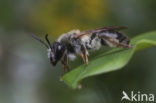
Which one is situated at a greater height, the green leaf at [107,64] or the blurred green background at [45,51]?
the green leaf at [107,64]

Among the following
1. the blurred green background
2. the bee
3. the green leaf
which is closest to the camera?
the green leaf

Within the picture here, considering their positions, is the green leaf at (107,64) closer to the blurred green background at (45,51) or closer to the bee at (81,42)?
the bee at (81,42)

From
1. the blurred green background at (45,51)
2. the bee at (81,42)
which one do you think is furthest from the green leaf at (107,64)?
the blurred green background at (45,51)

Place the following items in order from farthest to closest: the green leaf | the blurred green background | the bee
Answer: the blurred green background < the bee < the green leaf

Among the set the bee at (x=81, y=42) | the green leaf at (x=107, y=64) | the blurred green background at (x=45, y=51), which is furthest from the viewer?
the blurred green background at (x=45, y=51)

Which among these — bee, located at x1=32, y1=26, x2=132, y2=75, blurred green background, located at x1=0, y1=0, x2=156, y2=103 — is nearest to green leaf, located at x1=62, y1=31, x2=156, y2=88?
bee, located at x1=32, y1=26, x2=132, y2=75

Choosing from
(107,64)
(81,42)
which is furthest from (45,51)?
(107,64)

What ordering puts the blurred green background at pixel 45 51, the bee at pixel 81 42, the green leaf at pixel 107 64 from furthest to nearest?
the blurred green background at pixel 45 51 → the bee at pixel 81 42 → the green leaf at pixel 107 64

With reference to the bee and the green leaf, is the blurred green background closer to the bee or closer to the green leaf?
the bee

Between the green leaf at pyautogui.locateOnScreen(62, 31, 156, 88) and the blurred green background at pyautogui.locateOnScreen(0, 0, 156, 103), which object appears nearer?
the green leaf at pyautogui.locateOnScreen(62, 31, 156, 88)
